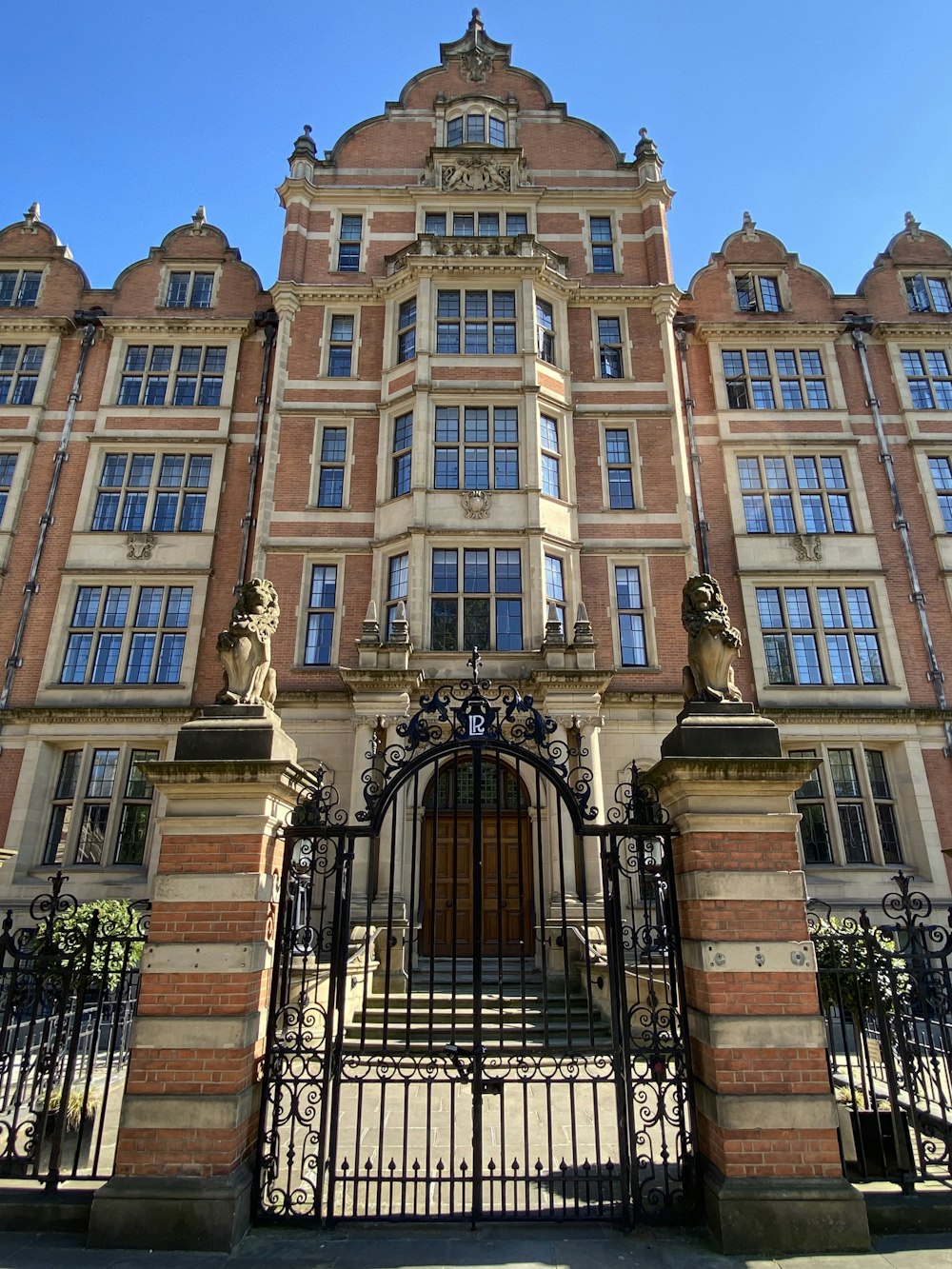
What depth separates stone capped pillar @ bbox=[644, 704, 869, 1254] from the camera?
190 inches

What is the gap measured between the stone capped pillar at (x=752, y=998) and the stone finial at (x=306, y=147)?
22.0m

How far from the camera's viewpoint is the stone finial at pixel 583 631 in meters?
14.9

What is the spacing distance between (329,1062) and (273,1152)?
689mm

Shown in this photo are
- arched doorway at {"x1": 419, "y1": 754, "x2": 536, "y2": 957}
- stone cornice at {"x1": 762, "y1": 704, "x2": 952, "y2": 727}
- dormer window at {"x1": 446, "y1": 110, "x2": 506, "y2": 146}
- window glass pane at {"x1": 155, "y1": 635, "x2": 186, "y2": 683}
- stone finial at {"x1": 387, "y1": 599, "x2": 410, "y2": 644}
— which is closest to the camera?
arched doorway at {"x1": 419, "y1": 754, "x2": 536, "y2": 957}

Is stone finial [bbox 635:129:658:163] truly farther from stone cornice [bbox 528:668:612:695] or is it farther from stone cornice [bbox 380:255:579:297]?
stone cornice [bbox 528:668:612:695]

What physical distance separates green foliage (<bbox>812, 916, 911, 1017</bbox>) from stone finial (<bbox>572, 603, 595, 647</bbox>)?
762 centimetres

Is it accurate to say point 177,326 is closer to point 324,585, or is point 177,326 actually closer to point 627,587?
point 324,585

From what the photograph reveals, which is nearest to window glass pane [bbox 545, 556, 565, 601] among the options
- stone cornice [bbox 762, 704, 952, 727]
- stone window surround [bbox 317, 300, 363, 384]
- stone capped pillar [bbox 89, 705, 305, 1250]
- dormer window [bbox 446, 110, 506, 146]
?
stone cornice [bbox 762, 704, 952, 727]

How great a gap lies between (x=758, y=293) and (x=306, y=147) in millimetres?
13712

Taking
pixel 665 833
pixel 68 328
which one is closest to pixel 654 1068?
pixel 665 833

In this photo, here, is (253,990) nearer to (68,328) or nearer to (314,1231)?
(314,1231)

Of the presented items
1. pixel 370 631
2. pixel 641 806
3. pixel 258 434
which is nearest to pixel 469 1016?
pixel 641 806

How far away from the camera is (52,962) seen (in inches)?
223

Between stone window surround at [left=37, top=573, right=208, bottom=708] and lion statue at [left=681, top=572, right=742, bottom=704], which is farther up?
stone window surround at [left=37, top=573, right=208, bottom=708]
